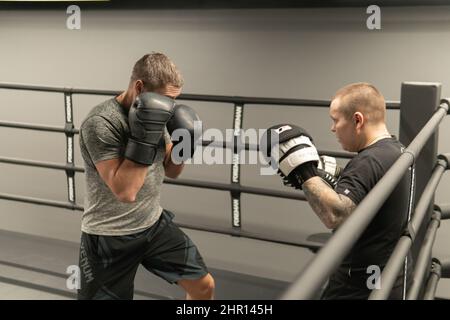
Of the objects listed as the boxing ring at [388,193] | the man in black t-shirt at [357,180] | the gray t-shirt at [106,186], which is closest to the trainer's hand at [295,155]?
the man in black t-shirt at [357,180]

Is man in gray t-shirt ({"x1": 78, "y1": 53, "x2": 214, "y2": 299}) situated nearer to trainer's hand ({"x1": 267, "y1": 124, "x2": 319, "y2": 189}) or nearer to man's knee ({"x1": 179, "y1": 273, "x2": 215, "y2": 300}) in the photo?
man's knee ({"x1": 179, "y1": 273, "x2": 215, "y2": 300})

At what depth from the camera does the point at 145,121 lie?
1.46 m

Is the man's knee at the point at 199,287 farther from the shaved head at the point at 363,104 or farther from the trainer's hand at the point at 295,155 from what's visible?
the shaved head at the point at 363,104

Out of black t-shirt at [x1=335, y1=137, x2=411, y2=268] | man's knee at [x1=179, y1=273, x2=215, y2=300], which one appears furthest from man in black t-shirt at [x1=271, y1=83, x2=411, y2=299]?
man's knee at [x1=179, y1=273, x2=215, y2=300]

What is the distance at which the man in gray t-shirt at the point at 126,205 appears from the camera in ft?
4.88

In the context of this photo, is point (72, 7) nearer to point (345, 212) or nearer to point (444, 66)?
point (444, 66)

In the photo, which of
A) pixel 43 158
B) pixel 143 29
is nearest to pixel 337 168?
pixel 143 29

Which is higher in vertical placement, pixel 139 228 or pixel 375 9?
pixel 375 9

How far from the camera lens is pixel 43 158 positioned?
10.5ft

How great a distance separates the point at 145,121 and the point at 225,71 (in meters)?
1.26

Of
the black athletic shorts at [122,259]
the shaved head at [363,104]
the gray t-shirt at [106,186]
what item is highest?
the shaved head at [363,104]

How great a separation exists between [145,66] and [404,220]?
922 millimetres

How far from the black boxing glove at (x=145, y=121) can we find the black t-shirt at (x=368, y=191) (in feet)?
1.98

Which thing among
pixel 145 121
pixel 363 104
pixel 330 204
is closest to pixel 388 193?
pixel 330 204
